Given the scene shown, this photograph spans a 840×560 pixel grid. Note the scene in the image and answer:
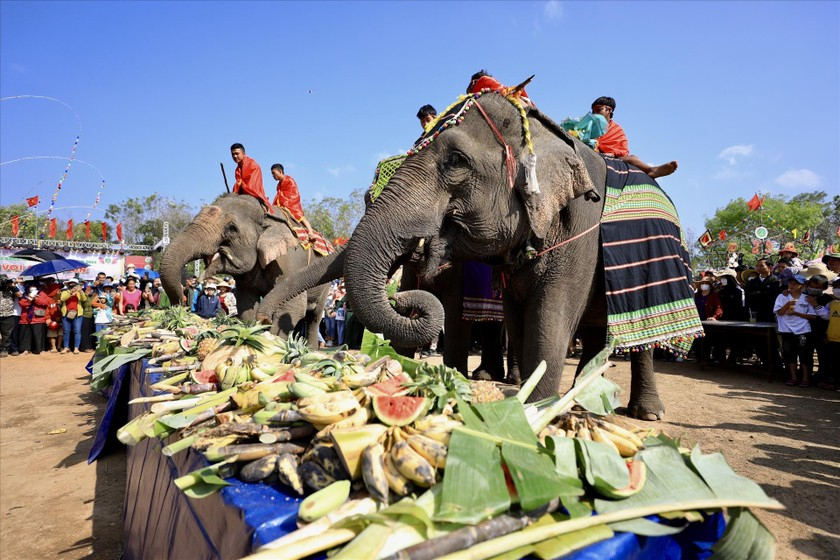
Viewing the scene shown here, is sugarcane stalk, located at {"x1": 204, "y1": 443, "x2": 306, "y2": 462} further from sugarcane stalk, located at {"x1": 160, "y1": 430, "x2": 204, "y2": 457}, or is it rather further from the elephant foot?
the elephant foot

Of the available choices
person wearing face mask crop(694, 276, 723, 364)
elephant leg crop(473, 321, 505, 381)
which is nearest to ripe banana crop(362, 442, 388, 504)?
elephant leg crop(473, 321, 505, 381)

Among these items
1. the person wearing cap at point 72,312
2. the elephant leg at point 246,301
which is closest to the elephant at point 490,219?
the elephant leg at point 246,301

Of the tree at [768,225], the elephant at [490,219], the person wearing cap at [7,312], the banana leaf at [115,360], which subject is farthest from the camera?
the tree at [768,225]

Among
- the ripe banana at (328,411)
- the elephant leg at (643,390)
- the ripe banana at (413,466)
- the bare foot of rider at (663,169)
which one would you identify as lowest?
the elephant leg at (643,390)

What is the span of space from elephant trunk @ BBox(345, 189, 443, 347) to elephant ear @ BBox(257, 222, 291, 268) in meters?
4.20

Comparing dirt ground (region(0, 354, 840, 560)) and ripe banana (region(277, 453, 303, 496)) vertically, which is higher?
ripe banana (region(277, 453, 303, 496))

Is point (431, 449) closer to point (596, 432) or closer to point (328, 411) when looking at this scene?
point (328, 411)

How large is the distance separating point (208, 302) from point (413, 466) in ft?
43.4

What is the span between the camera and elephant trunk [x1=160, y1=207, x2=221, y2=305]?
Answer: 633cm

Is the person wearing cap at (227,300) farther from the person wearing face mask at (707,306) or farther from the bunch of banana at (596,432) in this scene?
the bunch of banana at (596,432)

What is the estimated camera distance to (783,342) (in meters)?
7.89

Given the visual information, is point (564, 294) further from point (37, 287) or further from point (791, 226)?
point (791, 226)

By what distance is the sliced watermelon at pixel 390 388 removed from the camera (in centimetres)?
170

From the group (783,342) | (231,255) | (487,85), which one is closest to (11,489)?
(231,255)
